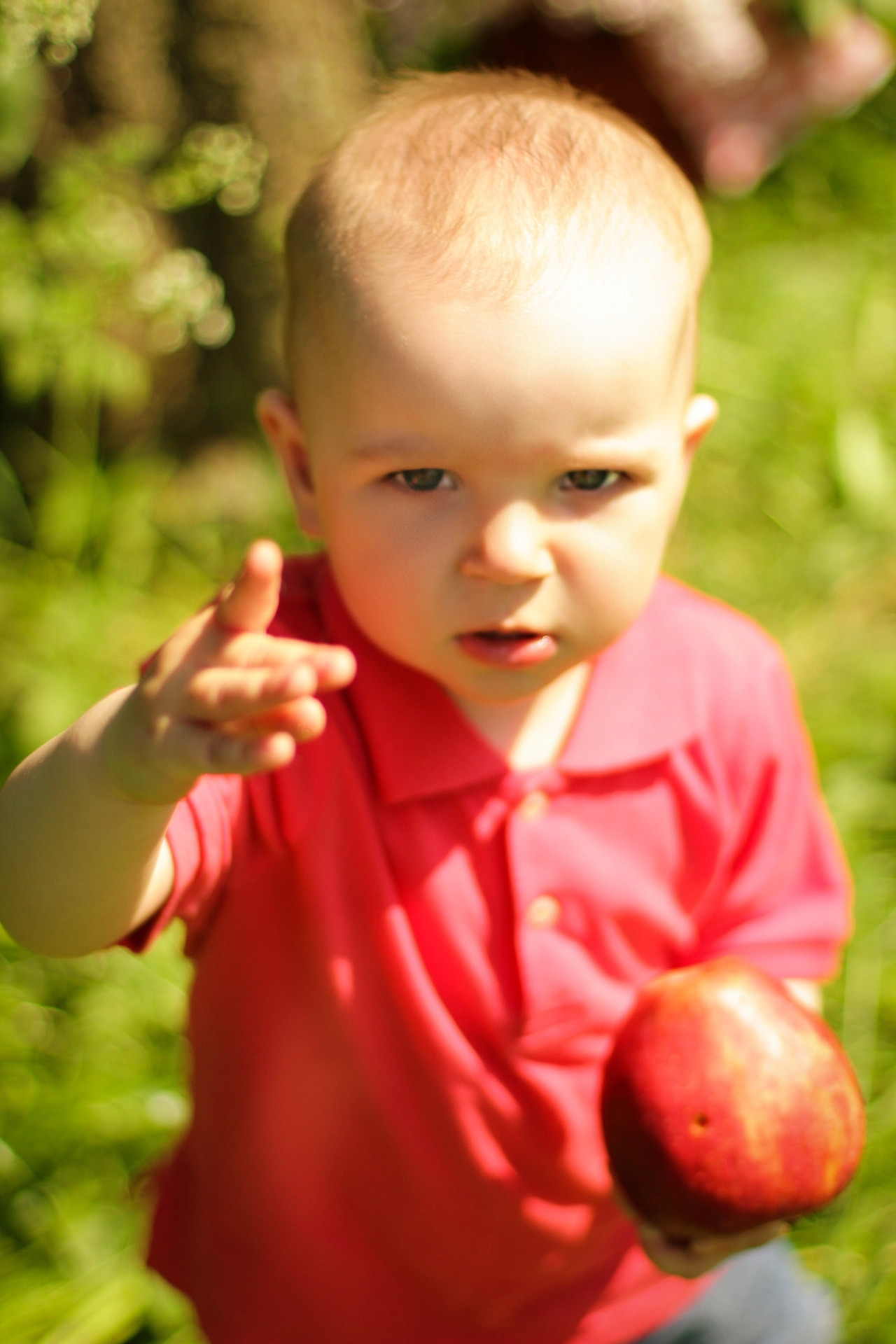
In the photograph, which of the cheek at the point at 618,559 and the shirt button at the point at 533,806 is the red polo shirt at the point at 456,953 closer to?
the shirt button at the point at 533,806

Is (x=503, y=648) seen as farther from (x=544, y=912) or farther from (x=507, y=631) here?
(x=544, y=912)

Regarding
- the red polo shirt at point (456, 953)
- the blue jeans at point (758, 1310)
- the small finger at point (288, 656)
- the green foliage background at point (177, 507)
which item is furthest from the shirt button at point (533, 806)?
the green foliage background at point (177, 507)

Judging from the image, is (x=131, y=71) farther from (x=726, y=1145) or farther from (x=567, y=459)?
(x=726, y=1145)

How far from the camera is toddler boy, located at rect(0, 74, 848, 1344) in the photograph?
38.9 inches

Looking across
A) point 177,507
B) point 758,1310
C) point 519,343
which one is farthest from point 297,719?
point 177,507

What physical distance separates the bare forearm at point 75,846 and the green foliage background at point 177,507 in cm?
88

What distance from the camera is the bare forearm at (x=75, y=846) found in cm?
95

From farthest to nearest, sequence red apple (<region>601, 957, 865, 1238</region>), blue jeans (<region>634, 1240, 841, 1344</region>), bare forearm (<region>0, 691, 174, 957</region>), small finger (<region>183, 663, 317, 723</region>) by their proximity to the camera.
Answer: blue jeans (<region>634, 1240, 841, 1344</region>) < red apple (<region>601, 957, 865, 1238</region>) < bare forearm (<region>0, 691, 174, 957</region>) < small finger (<region>183, 663, 317, 723</region>)

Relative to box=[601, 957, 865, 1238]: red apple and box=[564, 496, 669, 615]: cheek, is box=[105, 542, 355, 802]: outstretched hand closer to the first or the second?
box=[564, 496, 669, 615]: cheek

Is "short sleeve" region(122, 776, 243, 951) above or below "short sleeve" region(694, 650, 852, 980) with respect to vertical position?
above

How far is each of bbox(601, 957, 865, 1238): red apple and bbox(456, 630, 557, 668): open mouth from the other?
39cm

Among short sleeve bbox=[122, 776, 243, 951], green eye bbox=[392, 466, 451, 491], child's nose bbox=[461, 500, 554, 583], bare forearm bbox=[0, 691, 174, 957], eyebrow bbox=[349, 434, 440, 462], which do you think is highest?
eyebrow bbox=[349, 434, 440, 462]

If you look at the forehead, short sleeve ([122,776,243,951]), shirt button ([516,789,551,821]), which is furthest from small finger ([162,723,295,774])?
shirt button ([516,789,551,821])

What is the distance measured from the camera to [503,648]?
1107 mm
